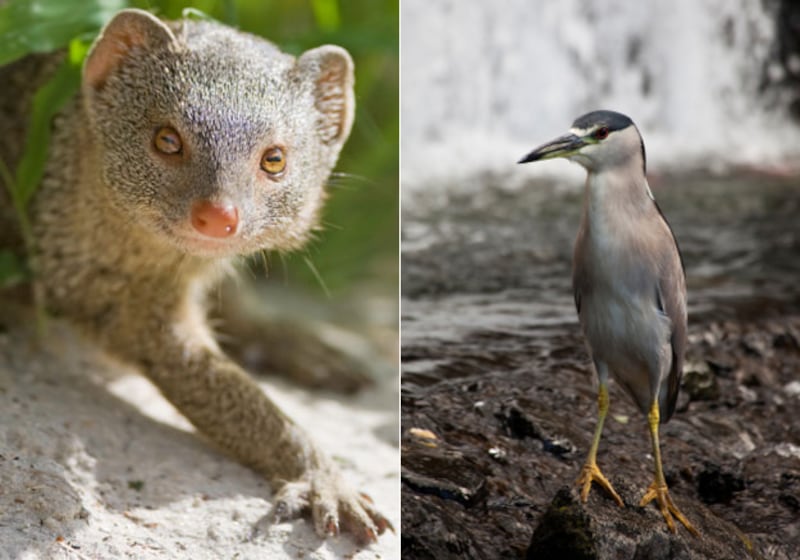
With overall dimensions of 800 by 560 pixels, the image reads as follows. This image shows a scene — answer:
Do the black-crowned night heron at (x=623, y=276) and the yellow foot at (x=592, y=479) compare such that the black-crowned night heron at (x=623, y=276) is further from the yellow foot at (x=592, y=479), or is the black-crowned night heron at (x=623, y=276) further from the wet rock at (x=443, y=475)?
the wet rock at (x=443, y=475)

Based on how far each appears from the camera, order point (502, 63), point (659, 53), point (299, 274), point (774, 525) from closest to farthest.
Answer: point (774, 525)
point (502, 63)
point (659, 53)
point (299, 274)

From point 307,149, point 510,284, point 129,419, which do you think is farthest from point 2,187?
point 510,284

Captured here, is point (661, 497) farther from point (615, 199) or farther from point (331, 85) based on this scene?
point (331, 85)

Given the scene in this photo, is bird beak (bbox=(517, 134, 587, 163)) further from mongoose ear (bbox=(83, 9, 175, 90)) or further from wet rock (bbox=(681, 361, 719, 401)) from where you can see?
mongoose ear (bbox=(83, 9, 175, 90))

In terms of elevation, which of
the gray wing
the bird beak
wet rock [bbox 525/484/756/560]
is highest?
the bird beak

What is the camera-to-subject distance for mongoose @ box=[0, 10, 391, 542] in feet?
5.59

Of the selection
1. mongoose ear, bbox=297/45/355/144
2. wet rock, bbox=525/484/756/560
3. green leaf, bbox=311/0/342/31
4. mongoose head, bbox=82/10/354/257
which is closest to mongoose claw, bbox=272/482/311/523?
mongoose head, bbox=82/10/354/257

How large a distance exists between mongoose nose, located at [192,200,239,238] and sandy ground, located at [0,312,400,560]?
0.47 meters

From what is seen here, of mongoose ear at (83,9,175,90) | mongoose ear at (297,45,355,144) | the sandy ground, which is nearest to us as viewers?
the sandy ground

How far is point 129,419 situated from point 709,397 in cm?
112

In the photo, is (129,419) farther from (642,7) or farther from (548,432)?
(642,7)

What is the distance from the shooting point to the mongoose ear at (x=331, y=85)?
1.91 metres

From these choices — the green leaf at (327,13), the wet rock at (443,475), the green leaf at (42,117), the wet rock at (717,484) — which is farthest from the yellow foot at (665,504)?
the green leaf at (327,13)

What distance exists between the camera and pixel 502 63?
2576 millimetres
